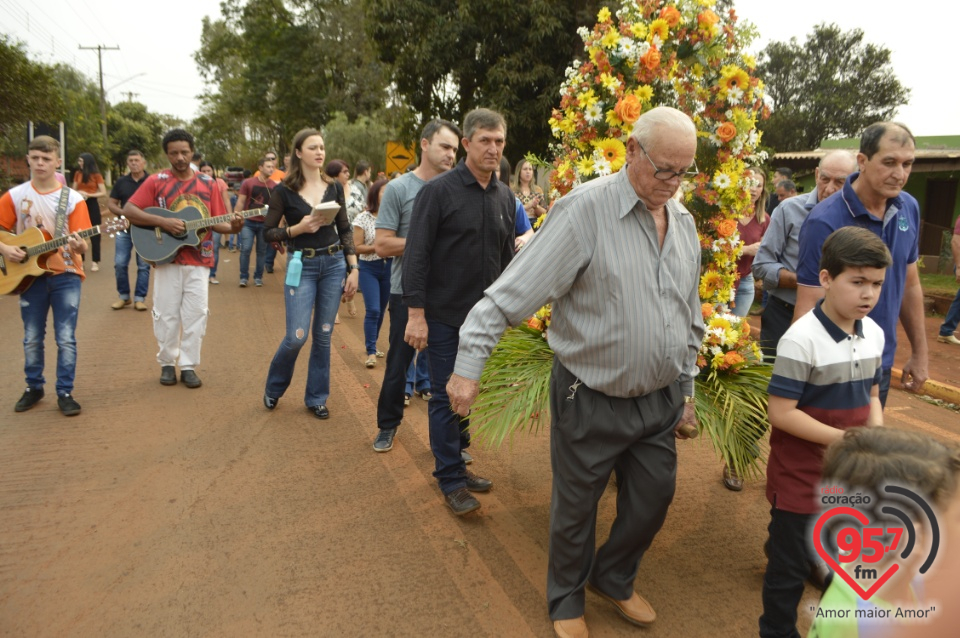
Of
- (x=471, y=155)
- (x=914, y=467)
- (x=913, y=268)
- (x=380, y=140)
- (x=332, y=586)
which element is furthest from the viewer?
(x=380, y=140)

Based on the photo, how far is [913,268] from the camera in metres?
3.79

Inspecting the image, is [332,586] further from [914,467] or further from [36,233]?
[36,233]

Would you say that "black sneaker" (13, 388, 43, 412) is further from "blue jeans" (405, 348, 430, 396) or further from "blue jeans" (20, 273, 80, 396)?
"blue jeans" (405, 348, 430, 396)

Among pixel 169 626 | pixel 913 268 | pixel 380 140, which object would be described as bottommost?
pixel 169 626

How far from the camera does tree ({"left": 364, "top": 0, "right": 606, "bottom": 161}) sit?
1728 centimetres

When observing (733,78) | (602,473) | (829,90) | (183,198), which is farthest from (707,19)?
(829,90)

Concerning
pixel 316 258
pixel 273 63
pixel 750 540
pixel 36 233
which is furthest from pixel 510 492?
pixel 273 63

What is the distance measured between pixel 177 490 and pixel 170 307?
249 centimetres

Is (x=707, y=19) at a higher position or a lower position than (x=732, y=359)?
higher

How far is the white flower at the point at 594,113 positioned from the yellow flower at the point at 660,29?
1.52 feet

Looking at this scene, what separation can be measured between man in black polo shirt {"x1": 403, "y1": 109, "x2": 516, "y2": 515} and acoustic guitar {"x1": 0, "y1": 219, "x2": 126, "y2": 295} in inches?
128

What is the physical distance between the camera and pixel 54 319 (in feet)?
19.0

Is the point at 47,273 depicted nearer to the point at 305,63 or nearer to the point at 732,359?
the point at 732,359

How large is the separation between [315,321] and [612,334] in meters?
3.57
